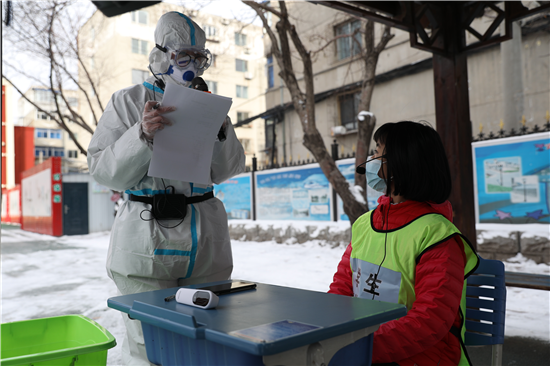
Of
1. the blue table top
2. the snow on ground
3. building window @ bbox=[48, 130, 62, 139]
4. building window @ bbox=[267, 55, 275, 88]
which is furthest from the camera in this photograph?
building window @ bbox=[48, 130, 62, 139]

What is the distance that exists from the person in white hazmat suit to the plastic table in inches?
23.8

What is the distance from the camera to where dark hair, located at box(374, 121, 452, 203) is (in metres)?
1.57

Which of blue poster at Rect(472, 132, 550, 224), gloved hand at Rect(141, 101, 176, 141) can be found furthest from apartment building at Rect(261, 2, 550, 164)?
gloved hand at Rect(141, 101, 176, 141)

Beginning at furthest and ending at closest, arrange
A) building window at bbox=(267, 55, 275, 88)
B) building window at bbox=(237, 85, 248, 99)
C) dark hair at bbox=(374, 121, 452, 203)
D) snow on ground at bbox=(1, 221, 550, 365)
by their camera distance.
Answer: building window at bbox=(237, 85, 248, 99) < building window at bbox=(267, 55, 275, 88) < snow on ground at bbox=(1, 221, 550, 365) < dark hair at bbox=(374, 121, 452, 203)

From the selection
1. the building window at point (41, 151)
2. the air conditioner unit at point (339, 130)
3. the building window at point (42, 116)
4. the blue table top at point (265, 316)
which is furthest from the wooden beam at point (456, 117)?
the building window at point (41, 151)

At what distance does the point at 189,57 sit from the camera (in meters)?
2.01

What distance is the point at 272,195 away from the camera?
11.9m

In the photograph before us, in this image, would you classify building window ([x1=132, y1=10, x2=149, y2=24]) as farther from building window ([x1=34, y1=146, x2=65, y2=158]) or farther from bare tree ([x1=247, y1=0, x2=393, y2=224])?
building window ([x1=34, y1=146, x2=65, y2=158])

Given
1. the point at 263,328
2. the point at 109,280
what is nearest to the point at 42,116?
the point at 109,280

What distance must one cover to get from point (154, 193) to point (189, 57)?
2.19ft

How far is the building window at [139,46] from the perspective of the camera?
24.0 metres

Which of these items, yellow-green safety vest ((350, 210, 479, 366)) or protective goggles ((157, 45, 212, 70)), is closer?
yellow-green safety vest ((350, 210, 479, 366))

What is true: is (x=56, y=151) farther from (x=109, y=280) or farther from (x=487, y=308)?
(x=487, y=308)

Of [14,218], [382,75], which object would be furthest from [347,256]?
[14,218]
